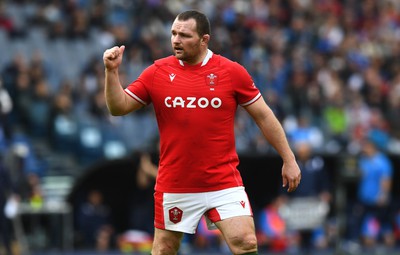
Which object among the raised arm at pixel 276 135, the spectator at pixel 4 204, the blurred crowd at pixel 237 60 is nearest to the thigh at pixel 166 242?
the raised arm at pixel 276 135

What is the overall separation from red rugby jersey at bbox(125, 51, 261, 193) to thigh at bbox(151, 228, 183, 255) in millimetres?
333

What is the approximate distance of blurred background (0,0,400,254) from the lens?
53.7 feet

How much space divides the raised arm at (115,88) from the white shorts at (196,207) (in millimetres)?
745

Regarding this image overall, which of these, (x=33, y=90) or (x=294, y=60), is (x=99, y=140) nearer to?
(x=33, y=90)

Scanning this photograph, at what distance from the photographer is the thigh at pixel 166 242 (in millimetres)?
7797

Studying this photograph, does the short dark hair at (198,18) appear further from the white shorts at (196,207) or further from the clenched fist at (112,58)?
the white shorts at (196,207)

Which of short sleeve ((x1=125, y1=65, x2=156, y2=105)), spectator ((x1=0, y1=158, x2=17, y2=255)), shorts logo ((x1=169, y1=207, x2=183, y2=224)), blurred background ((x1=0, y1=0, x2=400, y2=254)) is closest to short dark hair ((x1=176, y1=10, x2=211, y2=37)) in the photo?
short sleeve ((x1=125, y1=65, x2=156, y2=105))

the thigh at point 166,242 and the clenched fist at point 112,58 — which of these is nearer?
the clenched fist at point 112,58

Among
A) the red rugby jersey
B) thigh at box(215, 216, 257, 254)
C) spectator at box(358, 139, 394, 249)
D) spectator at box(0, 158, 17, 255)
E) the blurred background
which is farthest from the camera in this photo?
spectator at box(358, 139, 394, 249)

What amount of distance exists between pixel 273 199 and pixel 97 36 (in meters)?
5.93

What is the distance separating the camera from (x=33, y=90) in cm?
1831

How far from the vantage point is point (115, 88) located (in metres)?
7.50

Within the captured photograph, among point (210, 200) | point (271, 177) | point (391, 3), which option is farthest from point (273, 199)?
point (391, 3)

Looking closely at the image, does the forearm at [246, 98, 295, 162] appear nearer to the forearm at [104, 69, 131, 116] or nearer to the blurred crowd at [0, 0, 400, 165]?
the forearm at [104, 69, 131, 116]
